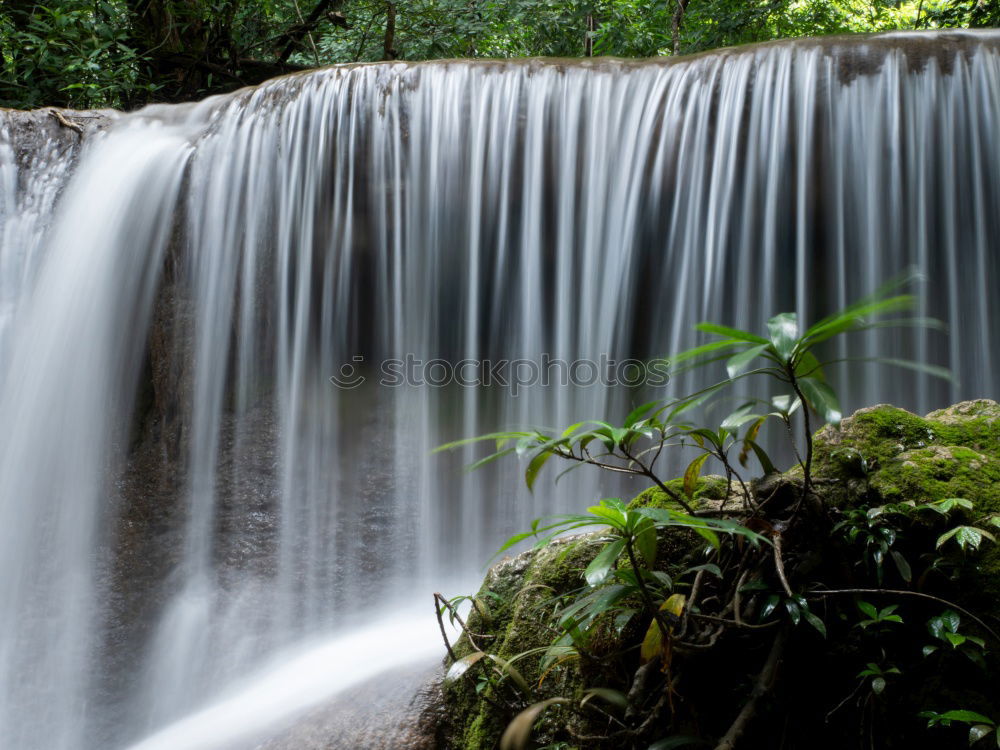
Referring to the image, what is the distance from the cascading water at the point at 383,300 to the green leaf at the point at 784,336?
291cm

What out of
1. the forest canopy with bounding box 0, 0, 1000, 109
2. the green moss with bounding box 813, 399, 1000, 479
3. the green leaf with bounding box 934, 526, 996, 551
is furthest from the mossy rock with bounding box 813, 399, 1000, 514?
the forest canopy with bounding box 0, 0, 1000, 109

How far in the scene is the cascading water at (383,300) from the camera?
4285mm

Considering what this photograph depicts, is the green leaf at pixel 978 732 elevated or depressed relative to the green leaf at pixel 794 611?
depressed

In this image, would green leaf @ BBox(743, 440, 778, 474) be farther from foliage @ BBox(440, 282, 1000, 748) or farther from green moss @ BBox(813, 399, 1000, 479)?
green moss @ BBox(813, 399, 1000, 479)

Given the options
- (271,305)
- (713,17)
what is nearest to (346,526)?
(271,305)

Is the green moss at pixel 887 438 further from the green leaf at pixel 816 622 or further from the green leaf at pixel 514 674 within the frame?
the green leaf at pixel 514 674

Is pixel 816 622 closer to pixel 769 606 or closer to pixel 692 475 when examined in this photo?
pixel 769 606

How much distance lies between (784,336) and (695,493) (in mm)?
665

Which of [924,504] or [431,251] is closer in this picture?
[924,504]

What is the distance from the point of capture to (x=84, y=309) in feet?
16.4

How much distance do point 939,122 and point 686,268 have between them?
54.7 inches

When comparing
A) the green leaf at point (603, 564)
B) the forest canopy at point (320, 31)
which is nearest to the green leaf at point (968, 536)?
the green leaf at point (603, 564)

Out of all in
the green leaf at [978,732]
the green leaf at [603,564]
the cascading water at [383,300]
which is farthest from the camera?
the cascading water at [383,300]

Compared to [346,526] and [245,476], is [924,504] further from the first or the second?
[245,476]
